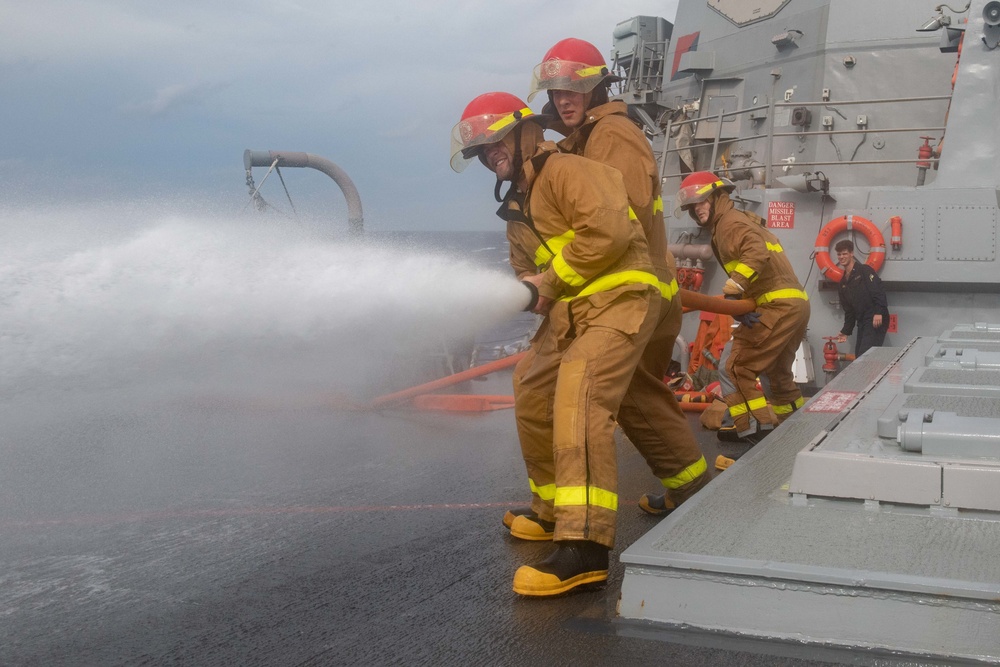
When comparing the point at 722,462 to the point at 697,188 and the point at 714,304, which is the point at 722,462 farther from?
the point at 697,188

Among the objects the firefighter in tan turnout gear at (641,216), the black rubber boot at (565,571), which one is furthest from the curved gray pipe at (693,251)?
the black rubber boot at (565,571)

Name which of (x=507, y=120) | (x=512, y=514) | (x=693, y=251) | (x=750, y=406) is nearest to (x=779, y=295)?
(x=750, y=406)

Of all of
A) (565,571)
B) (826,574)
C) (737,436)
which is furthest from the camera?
(737,436)

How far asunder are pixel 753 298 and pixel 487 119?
3704 millimetres

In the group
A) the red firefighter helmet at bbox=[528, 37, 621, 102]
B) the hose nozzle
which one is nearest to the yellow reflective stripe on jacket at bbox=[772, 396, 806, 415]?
the red firefighter helmet at bbox=[528, 37, 621, 102]

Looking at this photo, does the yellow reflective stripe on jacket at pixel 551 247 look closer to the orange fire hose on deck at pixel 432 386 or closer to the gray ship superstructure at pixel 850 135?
the orange fire hose on deck at pixel 432 386

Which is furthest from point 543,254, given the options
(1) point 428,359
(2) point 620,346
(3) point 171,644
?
(1) point 428,359

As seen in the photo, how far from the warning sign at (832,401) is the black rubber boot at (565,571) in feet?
5.09

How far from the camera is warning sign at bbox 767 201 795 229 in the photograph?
10.4 m

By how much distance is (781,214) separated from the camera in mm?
10422

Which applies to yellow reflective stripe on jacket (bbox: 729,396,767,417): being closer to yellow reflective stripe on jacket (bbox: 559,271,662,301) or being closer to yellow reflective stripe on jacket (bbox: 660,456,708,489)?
yellow reflective stripe on jacket (bbox: 660,456,708,489)

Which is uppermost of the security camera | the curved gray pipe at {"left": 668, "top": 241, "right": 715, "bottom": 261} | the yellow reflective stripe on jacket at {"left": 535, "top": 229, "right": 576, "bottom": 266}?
the security camera

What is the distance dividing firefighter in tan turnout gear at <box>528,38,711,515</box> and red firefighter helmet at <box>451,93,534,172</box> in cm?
46

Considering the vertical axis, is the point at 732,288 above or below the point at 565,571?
above
